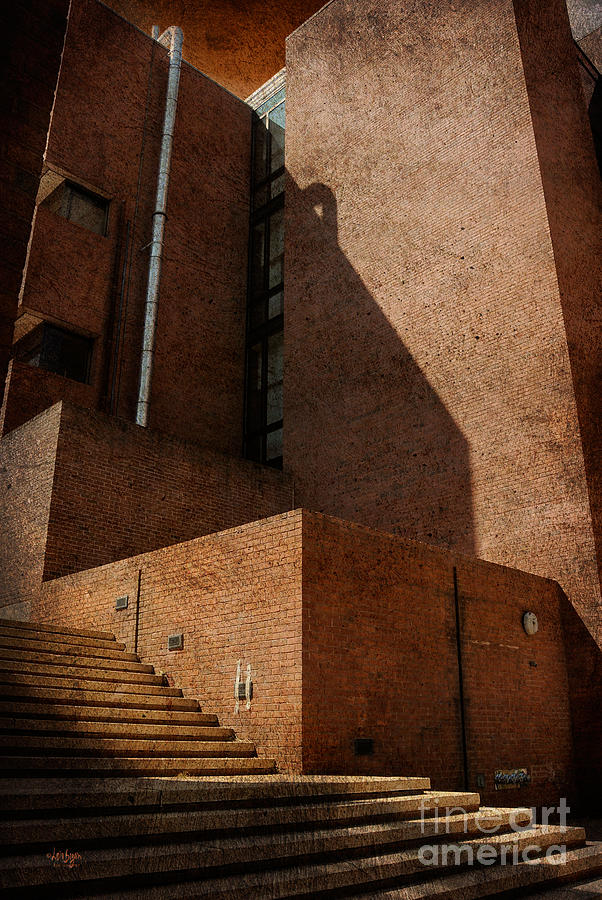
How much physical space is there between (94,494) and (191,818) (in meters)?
7.20

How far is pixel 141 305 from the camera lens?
622 inches

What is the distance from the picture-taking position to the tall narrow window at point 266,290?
1642cm

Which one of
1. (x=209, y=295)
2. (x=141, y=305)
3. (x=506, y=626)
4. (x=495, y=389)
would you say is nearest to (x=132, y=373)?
(x=141, y=305)

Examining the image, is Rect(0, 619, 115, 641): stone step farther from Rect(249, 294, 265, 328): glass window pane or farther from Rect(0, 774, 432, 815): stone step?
Rect(249, 294, 265, 328): glass window pane

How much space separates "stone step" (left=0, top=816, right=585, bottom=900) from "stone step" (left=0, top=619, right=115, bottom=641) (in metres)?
4.43

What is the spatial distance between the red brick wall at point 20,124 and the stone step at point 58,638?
6220 mm

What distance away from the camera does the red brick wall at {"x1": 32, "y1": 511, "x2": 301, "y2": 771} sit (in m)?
6.91

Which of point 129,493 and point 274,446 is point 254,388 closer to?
point 274,446

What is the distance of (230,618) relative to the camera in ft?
25.0

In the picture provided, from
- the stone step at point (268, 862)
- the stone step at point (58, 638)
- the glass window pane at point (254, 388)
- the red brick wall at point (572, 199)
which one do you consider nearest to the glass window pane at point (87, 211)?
the glass window pane at point (254, 388)

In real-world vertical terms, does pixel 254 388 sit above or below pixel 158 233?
below

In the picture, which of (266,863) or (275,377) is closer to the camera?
(266,863)

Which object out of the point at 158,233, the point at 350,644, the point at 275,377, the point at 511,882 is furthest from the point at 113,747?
the point at 158,233

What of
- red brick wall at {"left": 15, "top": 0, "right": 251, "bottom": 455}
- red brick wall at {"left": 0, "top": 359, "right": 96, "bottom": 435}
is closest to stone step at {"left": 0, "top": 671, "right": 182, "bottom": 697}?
red brick wall at {"left": 0, "top": 359, "right": 96, "bottom": 435}
